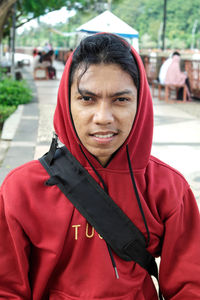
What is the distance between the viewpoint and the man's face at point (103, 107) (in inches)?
56.6

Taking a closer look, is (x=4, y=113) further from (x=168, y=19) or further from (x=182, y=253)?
(x=168, y=19)

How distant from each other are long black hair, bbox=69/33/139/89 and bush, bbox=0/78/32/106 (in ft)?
29.4

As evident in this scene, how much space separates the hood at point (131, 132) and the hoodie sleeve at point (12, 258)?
1.08 ft

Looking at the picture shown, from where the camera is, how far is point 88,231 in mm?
1505

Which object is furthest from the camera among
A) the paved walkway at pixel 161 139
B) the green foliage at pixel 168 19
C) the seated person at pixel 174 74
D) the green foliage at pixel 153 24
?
the green foliage at pixel 168 19

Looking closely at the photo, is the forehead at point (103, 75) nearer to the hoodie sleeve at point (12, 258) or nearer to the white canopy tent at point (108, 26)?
the hoodie sleeve at point (12, 258)

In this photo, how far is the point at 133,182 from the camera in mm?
1521

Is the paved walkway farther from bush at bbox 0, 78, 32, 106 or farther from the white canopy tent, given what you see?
the white canopy tent

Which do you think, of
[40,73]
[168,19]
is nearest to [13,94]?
[40,73]

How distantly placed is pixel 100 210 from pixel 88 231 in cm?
9

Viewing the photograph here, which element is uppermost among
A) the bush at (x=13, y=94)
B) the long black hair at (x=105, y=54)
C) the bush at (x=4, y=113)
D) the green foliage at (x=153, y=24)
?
the green foliage at (x=153, y=24)

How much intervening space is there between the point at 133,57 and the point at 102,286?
0.83 meters

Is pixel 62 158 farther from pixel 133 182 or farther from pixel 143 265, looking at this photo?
pixel 143 265

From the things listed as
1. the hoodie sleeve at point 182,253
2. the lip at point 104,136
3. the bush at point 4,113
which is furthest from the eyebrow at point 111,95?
the bush at point 4,113
